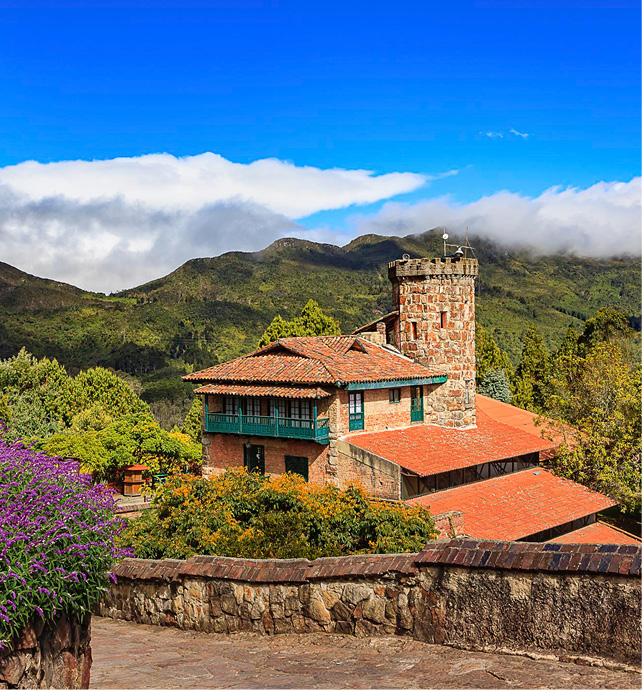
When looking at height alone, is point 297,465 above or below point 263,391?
below

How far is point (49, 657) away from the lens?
226 inches

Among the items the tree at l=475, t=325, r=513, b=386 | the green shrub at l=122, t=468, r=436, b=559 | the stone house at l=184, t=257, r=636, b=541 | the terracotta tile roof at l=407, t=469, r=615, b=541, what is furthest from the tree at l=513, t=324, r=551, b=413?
the green shrub at l=122, t=468, r=436, b=559

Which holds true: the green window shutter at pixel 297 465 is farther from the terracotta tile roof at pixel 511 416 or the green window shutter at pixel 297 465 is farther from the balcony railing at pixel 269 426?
the terracotta tile roof at pixel 511 416

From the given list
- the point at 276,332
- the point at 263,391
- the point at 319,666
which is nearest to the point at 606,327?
the point at 276,332

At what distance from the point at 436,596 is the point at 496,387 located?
4241 centimetres

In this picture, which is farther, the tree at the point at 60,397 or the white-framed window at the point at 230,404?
the tree at the point at 60,397

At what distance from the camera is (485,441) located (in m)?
27.2

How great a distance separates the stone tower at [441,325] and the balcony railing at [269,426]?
6.10 meters

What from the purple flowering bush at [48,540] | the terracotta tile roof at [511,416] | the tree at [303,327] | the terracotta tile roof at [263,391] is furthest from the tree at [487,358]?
the purple flowering bush at [48,540]

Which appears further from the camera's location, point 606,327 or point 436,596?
point 606,327

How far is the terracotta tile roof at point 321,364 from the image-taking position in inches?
985

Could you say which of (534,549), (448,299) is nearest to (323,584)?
(534,549)

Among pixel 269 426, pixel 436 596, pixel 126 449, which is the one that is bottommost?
pixel 126 449

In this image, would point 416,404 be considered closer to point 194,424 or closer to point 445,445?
point 445,445
